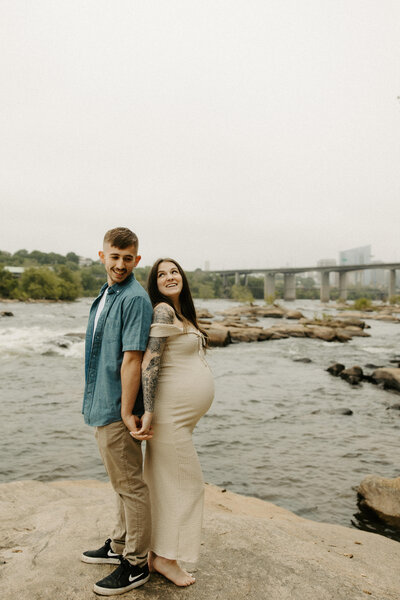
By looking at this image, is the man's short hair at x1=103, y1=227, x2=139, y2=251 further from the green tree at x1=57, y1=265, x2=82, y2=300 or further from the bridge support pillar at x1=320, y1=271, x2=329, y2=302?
the bridge support pillar at x1=320, y1=271, x2=329, y2=302

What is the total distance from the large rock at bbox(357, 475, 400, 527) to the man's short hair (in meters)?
4.73

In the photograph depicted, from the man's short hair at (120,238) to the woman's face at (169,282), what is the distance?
0.91 ft

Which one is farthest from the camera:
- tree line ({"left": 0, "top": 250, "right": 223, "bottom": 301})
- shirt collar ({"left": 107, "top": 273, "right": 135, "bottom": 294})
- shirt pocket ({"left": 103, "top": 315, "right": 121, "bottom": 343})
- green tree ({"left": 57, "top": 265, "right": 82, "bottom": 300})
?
green tree ({"left": 57, "top": 265, "right": 82, "bottom": 300})

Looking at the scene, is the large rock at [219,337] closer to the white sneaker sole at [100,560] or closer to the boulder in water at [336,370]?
the boulder in water at [336,370]

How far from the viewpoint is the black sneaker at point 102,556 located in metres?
2.94

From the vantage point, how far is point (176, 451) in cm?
280

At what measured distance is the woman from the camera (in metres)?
2.78

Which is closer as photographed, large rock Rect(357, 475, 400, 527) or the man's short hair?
the man's short hair

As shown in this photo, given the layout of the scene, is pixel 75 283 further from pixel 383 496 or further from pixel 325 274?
pixel 383 496

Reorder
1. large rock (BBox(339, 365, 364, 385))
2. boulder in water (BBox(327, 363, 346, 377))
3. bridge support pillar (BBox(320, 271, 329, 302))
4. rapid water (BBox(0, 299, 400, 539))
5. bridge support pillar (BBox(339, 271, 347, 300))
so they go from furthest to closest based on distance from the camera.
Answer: bridge support pillar (BBox(320, 271, 329, 302)), bridge support pillar (BBox(339, 271, 347, 300)), boulder in water (BBox(327, 363, 346, 377)), large rock (BBox(339, 365, 364, 385)), rapid water (BBox(0, 299, 400, 539))

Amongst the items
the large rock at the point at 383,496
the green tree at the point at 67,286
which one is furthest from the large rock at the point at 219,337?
the green tree at the point at 67,286

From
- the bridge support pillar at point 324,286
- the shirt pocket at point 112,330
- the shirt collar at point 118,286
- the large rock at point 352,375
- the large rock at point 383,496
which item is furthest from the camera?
the bridge support pillar at point 324,286

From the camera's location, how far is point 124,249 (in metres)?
2.88

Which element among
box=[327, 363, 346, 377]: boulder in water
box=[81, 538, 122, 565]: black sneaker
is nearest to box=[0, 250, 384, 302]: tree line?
box=[327, 363, 346, 377]: boulder in water
